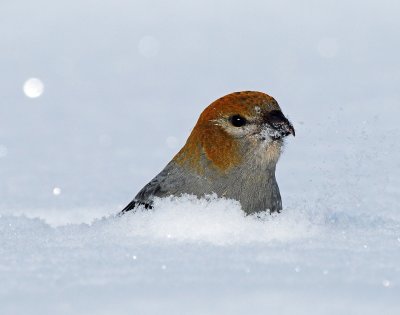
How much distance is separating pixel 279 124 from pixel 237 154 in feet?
0.98

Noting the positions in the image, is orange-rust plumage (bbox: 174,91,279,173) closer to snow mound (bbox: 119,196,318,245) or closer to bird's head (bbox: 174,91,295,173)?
bird's head (bbox: 174,91,295,173)

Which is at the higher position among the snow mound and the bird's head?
the bird's head

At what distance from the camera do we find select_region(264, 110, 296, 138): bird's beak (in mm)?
5496

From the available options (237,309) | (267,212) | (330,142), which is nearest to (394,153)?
(330,142)

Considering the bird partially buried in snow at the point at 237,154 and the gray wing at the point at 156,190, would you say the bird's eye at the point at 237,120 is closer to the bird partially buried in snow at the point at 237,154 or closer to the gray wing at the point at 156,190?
the bird partially buried in snow at the point at 237,154

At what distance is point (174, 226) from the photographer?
501 centimetres

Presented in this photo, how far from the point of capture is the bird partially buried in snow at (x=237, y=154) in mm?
5438

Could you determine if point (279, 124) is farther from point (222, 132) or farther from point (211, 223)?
point (211, 223)

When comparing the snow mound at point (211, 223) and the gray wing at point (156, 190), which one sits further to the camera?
the gray wing at point (156, 190)

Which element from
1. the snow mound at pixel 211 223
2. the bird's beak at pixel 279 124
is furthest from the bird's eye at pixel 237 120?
the snow mound at pixel 211 223

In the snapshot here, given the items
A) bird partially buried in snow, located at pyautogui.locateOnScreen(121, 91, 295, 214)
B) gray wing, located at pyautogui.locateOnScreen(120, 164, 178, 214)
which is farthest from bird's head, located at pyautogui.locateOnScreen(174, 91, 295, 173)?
gray wing, located at pyautogui.locateOnScreen(120, 164, 178, 214)

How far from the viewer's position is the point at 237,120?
18.0ft

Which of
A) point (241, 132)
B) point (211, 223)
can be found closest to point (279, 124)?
point (241, 132)

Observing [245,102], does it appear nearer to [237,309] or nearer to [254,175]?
[254,175]
